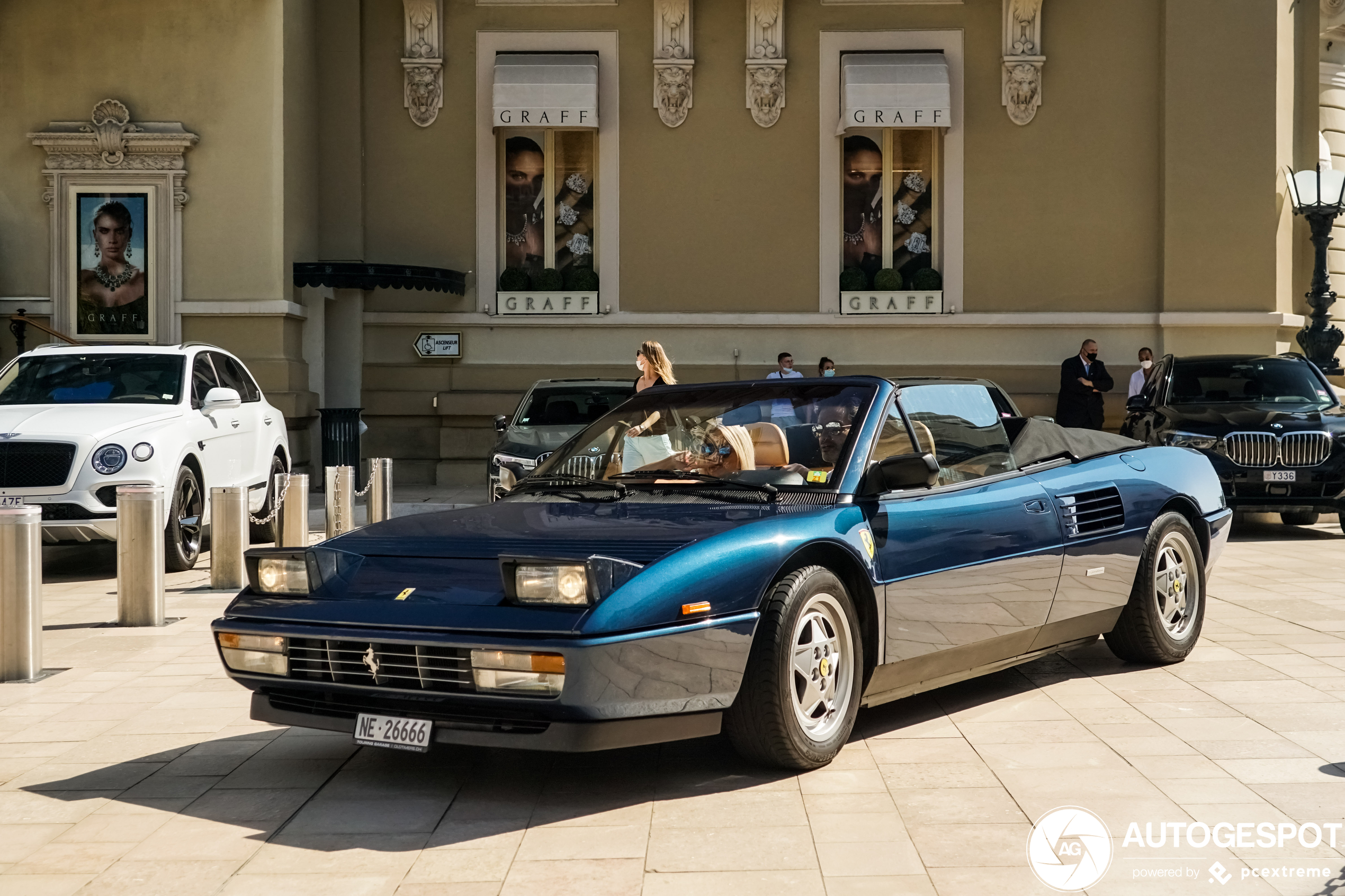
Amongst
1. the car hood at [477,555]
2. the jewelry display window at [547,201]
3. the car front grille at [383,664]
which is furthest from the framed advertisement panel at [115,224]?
the car front grille at [383,664]

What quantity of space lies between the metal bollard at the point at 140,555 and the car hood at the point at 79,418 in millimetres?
2099

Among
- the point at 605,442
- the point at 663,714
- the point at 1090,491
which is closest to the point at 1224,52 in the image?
the point at 1090,491

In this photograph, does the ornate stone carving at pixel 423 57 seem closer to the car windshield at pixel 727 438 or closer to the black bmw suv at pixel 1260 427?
the black bmw suv at pixel 1260 427

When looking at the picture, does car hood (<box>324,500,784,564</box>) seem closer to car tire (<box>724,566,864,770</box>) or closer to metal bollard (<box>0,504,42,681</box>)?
car tire (<box>724,566,864,770</box>)

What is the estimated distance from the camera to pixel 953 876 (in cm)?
381

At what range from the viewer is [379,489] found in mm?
12234

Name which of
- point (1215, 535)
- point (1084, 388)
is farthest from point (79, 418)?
point (1084, 388)

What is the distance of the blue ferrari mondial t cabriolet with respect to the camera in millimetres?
4285

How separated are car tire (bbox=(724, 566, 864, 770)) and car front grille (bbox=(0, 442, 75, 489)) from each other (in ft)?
22.5

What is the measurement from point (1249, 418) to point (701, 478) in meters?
9.43

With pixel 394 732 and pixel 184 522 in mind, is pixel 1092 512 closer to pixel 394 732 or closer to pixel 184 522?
pixel 394 732

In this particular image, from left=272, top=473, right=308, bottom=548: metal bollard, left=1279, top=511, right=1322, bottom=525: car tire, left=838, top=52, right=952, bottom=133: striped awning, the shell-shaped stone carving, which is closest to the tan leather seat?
left=272, top=473, right=308, bottom=548: metal bollard

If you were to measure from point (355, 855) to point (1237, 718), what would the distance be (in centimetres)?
358

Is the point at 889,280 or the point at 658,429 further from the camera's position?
the point at 889,280
